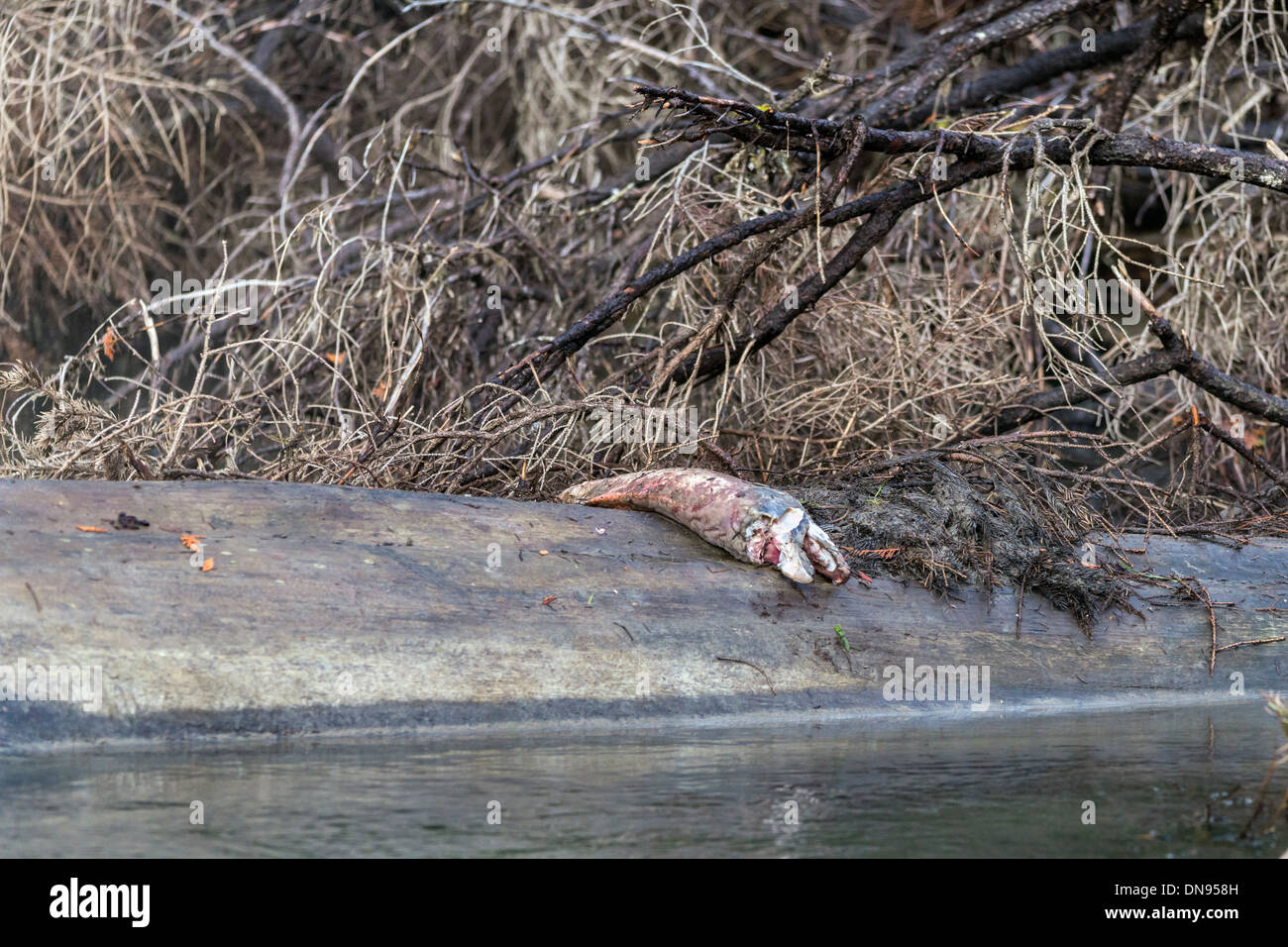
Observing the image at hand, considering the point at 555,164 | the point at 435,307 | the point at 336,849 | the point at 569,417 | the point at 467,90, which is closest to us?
the point at 336,849

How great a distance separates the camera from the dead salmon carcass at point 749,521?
179 inches

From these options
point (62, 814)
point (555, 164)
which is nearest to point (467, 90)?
point (555, 164)

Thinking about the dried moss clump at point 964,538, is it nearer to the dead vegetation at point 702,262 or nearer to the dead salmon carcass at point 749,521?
the dead vegetation at point 702,262

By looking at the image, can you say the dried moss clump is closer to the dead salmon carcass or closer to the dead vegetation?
the dead vegetation

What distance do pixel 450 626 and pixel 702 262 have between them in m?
2.91

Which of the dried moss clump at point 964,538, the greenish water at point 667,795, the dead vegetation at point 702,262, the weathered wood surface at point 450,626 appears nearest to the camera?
the greenish water at point 667,795

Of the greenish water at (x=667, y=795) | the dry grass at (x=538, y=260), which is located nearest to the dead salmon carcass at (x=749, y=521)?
the greenish water at (x=667, y=795)

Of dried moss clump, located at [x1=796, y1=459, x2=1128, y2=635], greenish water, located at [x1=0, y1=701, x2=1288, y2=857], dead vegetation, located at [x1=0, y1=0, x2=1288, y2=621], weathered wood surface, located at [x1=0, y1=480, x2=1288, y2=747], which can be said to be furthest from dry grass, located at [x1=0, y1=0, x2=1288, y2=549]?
greenish water, located at [x1=0, y1=701, x2=1288, y2=857]

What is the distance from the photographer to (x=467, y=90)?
11.1 m

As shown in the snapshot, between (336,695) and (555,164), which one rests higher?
(555,164)

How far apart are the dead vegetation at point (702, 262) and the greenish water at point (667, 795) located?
46.1 inches

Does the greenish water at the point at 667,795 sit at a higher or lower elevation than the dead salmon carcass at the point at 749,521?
lower

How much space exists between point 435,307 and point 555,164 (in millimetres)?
1358
